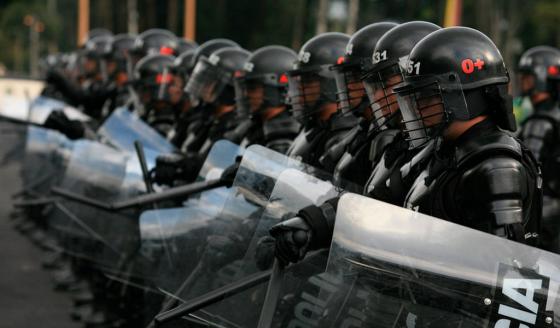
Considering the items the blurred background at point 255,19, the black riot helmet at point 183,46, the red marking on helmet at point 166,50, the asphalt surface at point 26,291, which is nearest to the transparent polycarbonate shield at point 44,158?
the asphalt surface at point 26,291

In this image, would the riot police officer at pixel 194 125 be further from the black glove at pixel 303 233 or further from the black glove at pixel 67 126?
the black glove at pixel 303 233

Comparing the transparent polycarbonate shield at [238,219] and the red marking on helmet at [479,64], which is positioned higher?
the red marking on helmet at [479,64]

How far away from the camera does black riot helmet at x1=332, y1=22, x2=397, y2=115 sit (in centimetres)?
429

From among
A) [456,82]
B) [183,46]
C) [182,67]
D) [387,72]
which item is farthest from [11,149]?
[456,82]

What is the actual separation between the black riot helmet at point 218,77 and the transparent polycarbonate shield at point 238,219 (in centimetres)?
289

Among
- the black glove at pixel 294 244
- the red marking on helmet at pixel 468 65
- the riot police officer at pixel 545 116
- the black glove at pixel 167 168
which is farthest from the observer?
the riot police officer at pixel 545 116

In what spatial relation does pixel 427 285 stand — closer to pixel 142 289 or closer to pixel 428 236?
pixel 428 236

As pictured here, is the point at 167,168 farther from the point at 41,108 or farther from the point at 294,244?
the point at 41,108

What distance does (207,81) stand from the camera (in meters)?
6.30

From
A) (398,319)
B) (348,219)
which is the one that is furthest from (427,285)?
(348,219)

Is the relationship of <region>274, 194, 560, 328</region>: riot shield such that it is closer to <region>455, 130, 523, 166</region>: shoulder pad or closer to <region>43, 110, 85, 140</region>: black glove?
<region>455, 130, 523, 166</region>: shoulder pad

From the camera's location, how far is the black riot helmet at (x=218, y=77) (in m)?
6.25

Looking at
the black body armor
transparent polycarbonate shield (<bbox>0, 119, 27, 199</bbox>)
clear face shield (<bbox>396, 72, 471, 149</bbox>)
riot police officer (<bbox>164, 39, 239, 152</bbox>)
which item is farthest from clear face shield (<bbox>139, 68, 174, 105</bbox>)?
the black body armor

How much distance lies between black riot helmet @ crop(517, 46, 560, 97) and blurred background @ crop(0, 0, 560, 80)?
2059 centimetres
